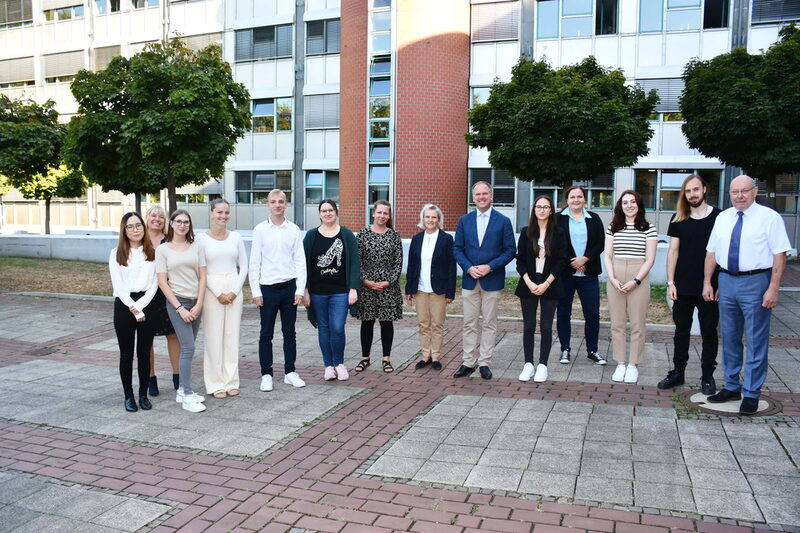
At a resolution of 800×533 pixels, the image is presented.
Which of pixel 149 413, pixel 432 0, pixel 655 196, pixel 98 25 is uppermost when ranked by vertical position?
pixel 98 25

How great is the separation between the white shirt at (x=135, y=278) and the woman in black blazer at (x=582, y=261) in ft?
14.4

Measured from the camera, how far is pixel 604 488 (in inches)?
165

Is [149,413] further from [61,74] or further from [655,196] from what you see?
[61,74]

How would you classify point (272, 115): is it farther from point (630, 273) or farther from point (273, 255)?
point (630, 273)

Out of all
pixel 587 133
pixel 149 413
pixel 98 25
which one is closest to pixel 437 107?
pixel 587 133

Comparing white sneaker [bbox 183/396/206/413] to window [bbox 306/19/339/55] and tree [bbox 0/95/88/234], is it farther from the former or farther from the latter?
window [bbox 306/19/339/55]

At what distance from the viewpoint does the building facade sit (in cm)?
2097

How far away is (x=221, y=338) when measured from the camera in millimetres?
6445

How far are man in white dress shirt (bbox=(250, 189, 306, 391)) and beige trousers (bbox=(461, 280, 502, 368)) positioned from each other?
1823 millimetres

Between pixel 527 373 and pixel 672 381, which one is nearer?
pixel 672 381

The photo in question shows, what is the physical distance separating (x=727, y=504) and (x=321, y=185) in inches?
963

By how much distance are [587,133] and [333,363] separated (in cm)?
1029

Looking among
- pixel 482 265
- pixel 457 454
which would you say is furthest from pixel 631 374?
pixel 457 454

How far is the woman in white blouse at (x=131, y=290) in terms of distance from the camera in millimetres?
5980
